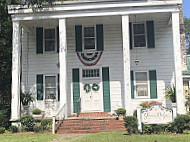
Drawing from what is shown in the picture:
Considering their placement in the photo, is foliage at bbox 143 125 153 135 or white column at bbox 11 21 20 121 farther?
white column at bbox 11 21 20 121

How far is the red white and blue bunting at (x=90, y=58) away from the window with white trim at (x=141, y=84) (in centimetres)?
271

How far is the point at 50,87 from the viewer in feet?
50.8

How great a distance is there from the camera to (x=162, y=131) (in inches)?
385

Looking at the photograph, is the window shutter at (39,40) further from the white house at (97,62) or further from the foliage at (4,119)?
the foliage at (4,119)

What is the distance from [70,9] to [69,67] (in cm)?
381

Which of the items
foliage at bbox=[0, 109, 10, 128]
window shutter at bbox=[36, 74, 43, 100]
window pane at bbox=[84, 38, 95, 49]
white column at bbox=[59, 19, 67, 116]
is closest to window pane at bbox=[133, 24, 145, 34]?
window pane at bbox=[84, 38, 95, 49]

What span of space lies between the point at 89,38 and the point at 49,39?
8.64 ft

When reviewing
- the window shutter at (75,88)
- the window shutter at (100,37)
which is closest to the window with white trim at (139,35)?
the window shutter at (100,37)

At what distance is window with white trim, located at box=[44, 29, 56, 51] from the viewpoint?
1578cm

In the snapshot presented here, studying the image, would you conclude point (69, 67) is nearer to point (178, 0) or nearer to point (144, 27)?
→ point (144, 27)

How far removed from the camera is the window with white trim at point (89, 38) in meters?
15.5

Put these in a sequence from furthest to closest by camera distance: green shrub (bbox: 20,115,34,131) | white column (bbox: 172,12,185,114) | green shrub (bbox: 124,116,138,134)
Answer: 1. green shrub (bbox: 20,115,34,131)
2. white column (bbox: 172,12,185,114)
3. green shrub (bbox: 124,116,138,134)

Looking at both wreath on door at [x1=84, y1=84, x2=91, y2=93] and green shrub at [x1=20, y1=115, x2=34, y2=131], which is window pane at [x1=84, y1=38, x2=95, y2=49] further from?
green shrub at [x1=20, y1=115, x2=34, y2=131]

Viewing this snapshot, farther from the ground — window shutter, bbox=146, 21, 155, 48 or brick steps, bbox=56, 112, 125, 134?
window shutter, bbox=146, 21, 155, 48
